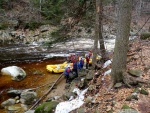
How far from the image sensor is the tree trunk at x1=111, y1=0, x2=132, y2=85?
25.1 feet

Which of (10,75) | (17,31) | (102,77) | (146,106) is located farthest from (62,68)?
(17,31)

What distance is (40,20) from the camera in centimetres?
2947

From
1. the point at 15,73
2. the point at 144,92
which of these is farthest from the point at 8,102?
the point at 144,92

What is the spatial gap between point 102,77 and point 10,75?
8320mm

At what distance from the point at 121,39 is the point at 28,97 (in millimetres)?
6803

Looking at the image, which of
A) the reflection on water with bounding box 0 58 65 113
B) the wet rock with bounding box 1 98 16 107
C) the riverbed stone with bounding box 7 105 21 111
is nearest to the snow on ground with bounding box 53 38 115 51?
the reflection on water with bounding box 0 58 65 113

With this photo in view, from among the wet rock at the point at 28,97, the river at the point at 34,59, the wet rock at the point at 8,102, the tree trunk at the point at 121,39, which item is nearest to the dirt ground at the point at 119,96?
the tree trunk at the point at 121,39

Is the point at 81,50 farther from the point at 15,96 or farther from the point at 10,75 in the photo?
the point at 15,96

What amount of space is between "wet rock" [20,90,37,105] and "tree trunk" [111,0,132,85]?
18.8 feet

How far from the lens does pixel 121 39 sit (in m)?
8.01

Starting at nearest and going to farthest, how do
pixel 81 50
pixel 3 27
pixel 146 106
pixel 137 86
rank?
pixel 146 106, pixel 137 86, pixel 81 50, pixel 3 27

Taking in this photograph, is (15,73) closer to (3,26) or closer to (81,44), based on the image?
(81,44)

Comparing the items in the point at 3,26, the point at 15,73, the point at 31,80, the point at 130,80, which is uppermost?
the point at 3,26

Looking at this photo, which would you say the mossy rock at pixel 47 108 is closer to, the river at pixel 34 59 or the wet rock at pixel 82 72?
the river at pixel 34 59
